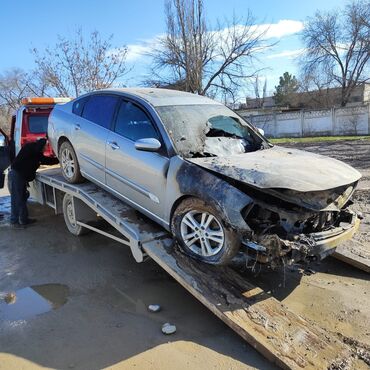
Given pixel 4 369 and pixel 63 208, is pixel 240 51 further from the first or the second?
pixel 4 369

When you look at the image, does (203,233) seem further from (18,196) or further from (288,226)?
(18,196)

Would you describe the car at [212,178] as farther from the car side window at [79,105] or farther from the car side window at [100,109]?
A: the car side window at [79,105]

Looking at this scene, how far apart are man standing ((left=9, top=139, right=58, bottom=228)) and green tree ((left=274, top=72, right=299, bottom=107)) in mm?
55989

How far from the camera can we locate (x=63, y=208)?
22.9ft

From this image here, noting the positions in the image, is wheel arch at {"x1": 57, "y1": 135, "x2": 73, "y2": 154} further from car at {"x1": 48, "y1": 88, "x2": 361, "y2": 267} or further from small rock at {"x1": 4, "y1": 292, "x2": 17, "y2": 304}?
small rock at {"x1": 4, "y1": 292, "x2": 17, "y2": 304}

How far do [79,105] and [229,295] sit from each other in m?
3.90

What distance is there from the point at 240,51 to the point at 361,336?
27412mm

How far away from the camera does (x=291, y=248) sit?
371 cm

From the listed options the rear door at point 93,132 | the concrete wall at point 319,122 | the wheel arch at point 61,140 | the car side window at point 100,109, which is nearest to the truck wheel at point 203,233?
the rear door at point 93,132

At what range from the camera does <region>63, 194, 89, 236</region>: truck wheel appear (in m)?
6.72

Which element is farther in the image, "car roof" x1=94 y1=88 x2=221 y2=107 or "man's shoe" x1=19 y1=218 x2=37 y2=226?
"man's shoe" x1=19 y1=218 x2=37 y2=226

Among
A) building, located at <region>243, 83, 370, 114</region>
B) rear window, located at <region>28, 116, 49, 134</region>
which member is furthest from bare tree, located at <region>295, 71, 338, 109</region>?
rear window, located at <region>28, 116, 49, 134</region>

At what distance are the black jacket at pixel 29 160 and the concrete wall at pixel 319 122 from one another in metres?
26.7

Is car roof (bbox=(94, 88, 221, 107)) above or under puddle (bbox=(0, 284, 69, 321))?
above
